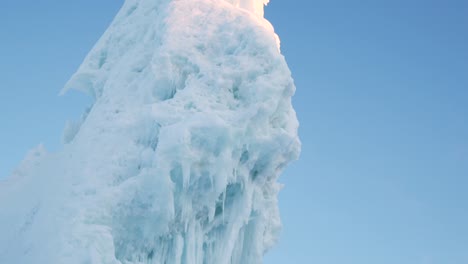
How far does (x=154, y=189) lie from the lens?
14.3 meters

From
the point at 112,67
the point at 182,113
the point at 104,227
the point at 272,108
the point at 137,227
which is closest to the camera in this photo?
the point at 104,227

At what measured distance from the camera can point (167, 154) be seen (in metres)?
14.5

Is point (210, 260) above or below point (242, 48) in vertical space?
below

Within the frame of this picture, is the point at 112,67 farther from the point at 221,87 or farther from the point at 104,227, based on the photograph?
the point at 104,227

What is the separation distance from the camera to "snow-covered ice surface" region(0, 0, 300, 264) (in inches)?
551

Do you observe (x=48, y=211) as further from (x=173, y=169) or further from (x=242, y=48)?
(x=242, y=48)

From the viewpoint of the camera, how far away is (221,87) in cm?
1645

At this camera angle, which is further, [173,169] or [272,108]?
[272,108]

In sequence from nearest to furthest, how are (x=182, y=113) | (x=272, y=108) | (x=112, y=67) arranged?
(x=182, y=113), (x=272, y=108), (x=112, y=67)

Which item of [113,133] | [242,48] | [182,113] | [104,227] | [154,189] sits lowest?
[104,227]

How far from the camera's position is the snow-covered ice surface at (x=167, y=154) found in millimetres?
14008

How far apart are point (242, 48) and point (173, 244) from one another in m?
6.38

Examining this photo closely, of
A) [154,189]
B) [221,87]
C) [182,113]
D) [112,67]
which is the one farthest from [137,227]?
[112,67]

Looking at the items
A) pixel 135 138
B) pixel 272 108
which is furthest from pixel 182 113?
pixel 272 108
